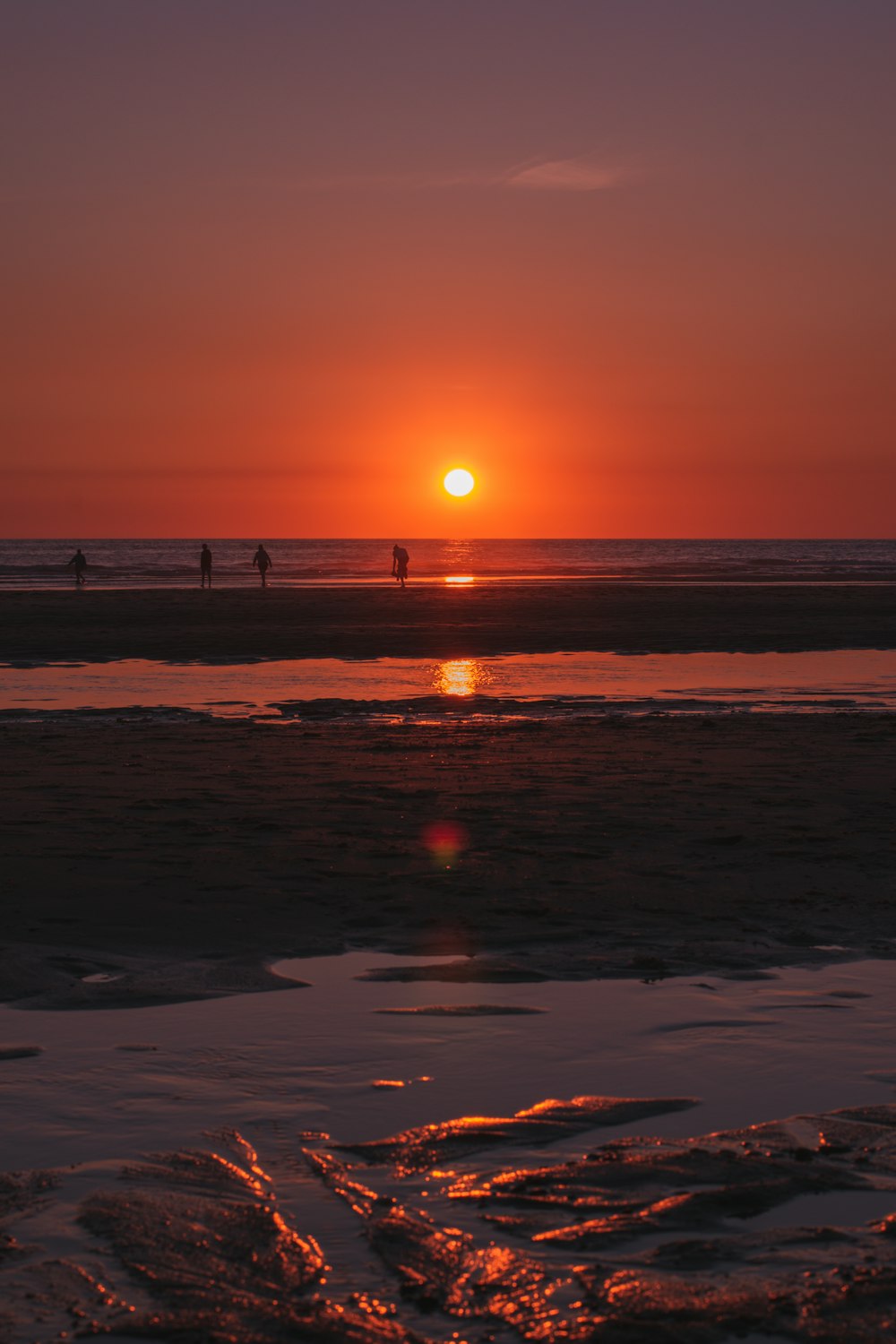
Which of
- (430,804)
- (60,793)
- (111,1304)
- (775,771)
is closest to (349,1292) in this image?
(111,1304)

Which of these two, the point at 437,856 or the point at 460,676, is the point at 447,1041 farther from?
the point at 460,676

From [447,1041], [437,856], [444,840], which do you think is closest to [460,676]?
[444,840]

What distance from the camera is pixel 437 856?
9492 mm

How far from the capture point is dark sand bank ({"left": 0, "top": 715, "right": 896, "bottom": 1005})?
24.2 feet

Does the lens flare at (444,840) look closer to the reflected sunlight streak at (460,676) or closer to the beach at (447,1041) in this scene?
the beach at (447,1041)

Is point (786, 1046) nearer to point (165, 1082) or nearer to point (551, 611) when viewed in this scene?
point (165, 1082)

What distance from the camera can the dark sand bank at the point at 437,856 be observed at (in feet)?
24.2

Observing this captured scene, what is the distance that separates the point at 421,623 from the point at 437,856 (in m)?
27.1

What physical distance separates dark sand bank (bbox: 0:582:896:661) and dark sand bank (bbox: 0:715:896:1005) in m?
13.8

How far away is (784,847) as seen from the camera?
9750 millimetres

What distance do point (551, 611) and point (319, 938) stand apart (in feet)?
109

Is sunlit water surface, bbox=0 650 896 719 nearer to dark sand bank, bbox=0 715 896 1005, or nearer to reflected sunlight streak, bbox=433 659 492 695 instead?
reflected sunlight streak, bbox=433 659 492 695

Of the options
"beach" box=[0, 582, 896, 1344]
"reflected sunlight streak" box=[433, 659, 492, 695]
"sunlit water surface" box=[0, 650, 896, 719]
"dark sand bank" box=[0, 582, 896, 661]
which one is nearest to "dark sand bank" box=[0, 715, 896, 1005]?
"beach" box=[0, 582, 896, 1344]

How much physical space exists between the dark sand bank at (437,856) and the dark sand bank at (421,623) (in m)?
13.8
